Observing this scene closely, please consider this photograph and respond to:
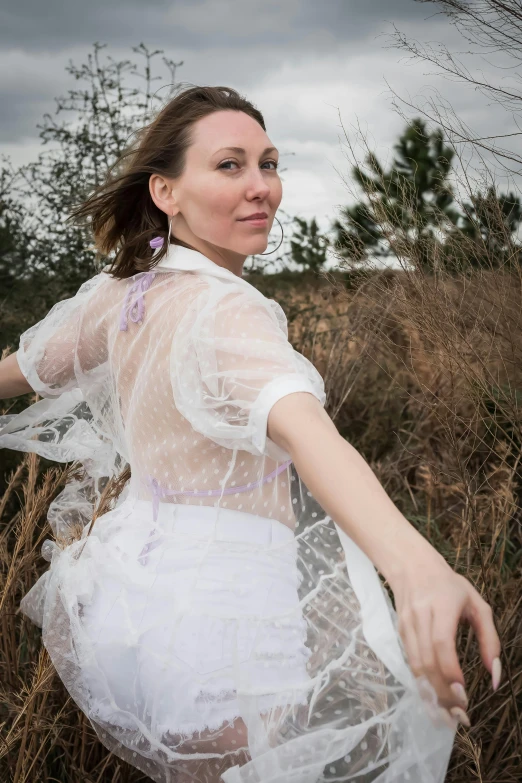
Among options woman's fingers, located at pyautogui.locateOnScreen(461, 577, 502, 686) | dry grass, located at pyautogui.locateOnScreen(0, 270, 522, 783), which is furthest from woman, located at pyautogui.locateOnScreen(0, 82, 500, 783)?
dry grass, located at pyautogui.locateOnScreen(0, 270, 522, 783)

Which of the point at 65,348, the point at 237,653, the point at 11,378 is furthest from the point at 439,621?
the point at 11,378

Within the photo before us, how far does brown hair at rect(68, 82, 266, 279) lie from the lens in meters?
1.83

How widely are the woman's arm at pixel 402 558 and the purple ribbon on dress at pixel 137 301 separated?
1.95ft

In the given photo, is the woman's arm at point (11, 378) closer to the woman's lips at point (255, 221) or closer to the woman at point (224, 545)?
the woman at point (224, 545)

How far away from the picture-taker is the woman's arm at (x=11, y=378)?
6.61 feet

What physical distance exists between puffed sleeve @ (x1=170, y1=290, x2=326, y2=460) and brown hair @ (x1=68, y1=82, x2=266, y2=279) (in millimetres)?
405

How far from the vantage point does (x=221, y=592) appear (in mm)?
1391

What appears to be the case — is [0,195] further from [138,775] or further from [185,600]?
[185,600]

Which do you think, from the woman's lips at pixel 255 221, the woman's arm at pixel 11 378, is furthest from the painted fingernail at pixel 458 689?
the woman's arm at pixel 11 378

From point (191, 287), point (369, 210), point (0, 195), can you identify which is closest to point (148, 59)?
point (0, 195)

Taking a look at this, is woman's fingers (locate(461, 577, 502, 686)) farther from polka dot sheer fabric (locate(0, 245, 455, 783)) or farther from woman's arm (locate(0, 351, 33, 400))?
woman's arm (locate(0, 351, 33, 400))

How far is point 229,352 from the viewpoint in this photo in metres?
1.30

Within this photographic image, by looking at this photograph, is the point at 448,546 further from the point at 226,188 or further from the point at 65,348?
the point at 226,188

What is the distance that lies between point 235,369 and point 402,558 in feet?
1.44
